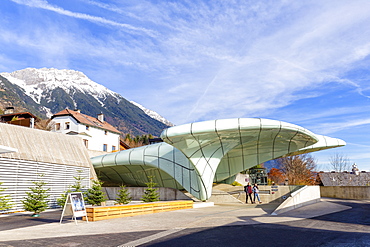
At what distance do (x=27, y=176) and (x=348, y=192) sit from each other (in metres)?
27.5

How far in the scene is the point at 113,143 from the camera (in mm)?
57844

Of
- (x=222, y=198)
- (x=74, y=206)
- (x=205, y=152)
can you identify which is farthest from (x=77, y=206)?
(x=222, y=198)

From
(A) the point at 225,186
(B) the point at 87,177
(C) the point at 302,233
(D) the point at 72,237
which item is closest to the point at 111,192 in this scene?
(B) the point at 87,177

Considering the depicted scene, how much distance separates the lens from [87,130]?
177ft

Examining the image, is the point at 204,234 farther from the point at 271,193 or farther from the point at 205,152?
the point at 271,193

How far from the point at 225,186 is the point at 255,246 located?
2493 cm

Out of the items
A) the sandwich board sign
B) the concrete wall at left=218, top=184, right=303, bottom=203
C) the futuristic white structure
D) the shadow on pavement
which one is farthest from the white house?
the sandwich board sign

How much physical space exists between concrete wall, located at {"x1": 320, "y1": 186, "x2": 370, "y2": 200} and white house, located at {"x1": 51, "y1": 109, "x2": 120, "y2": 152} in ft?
116

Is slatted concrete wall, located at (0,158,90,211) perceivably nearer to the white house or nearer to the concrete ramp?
the concrete ramp

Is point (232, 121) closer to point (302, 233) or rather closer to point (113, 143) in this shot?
point (302, 233)

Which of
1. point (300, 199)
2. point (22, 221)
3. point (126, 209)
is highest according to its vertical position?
point (126, 209)

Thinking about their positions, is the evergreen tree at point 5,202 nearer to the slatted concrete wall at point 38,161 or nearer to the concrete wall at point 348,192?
the slatted concrete wall at point 38,161

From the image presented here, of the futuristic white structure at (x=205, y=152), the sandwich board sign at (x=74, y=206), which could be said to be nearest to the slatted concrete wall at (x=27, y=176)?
the futuristic white structure at (x=205, y=152)

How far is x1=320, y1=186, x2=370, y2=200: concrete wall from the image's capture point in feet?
94.3
